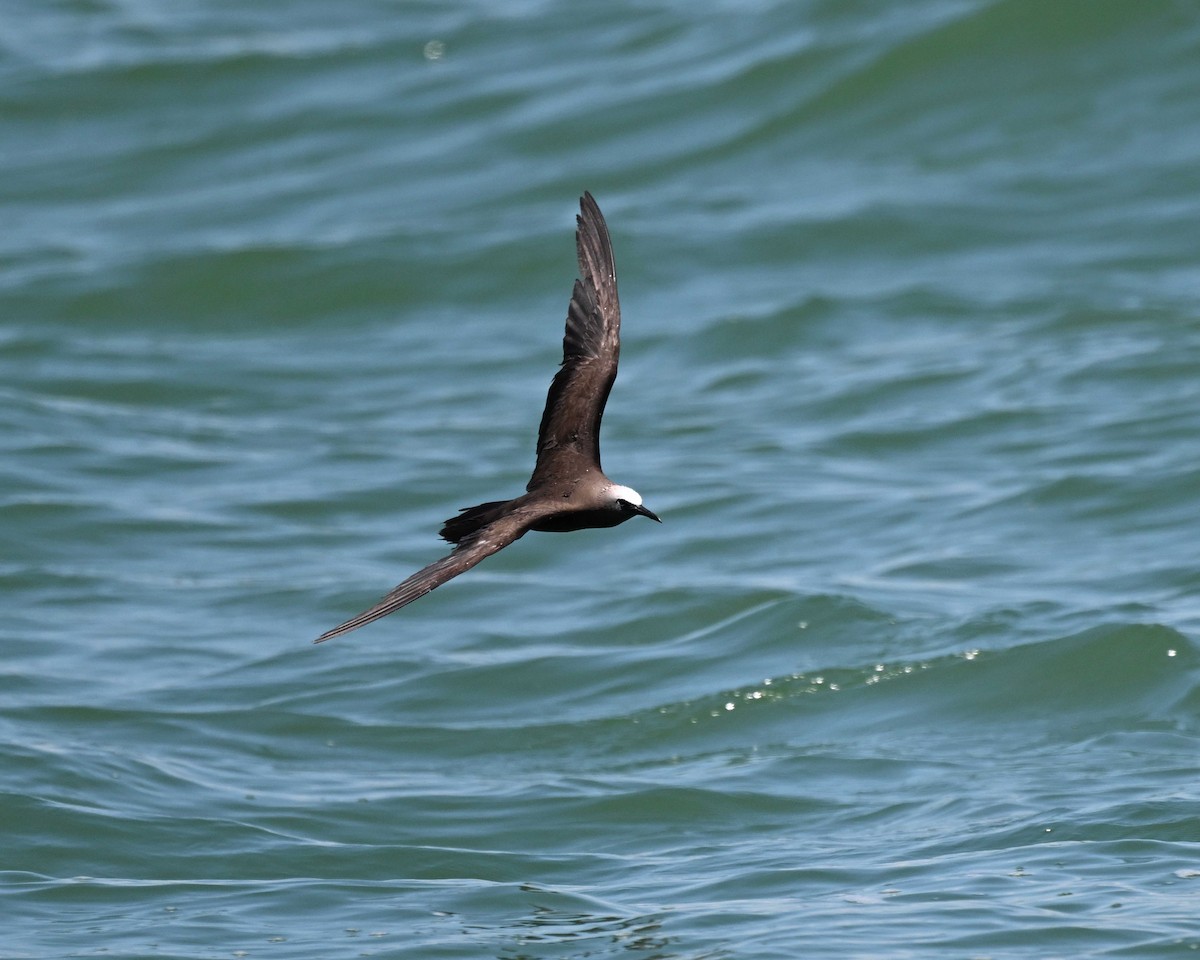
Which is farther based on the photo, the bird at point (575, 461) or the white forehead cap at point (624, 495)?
the white forehead cap at point (624, 495)

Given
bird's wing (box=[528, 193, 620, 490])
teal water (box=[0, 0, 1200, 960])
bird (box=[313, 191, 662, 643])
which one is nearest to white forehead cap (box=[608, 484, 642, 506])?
bird (box=[313, 191, 662, 643])

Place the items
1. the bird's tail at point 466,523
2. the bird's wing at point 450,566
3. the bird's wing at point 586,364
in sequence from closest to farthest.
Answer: the bird's wing at point 450,566 < the bird's tail at point 466,523 < the bird's wing at point 586,364

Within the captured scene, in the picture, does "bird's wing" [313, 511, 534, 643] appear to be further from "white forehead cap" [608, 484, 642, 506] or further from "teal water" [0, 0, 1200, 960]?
"teal water" [0, 0, 1200, 960]

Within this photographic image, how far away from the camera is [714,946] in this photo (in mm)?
8062

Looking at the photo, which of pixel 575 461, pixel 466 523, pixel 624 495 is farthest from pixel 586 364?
pixel 466 523

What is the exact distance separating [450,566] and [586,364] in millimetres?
1928

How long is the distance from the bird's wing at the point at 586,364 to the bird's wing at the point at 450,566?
78 centimetres

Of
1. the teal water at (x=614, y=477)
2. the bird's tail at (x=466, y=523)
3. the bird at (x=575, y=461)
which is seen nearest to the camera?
the bird at (x=575, y=461)

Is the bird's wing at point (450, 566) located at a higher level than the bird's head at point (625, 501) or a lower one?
lower

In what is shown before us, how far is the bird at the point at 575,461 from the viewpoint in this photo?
7.29 metres

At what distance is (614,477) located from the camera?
48.7 feet

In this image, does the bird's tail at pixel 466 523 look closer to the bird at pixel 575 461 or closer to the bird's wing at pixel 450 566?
the bird at pixel 575 461

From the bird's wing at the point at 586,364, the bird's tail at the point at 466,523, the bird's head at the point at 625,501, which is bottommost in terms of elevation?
the bird's tail at the point at 466,523

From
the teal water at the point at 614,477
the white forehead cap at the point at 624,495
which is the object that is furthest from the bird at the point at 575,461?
the teal water at the point at 614,477
